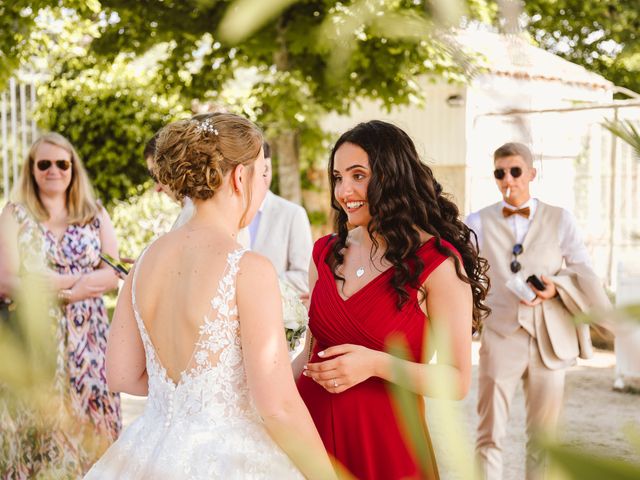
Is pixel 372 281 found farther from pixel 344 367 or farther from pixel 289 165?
pixel 289 165

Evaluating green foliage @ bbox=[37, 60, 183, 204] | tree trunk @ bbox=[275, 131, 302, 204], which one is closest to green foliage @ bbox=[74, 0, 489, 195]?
tree trunk @ bbox=[275, 131, 302, 204]

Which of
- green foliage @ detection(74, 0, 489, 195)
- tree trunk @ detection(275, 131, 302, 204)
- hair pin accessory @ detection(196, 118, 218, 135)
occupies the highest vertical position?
green foliage @ detection(74, 0, 489, 195)

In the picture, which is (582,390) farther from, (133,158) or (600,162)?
(133,158)

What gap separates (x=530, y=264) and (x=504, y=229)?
219 millimetres

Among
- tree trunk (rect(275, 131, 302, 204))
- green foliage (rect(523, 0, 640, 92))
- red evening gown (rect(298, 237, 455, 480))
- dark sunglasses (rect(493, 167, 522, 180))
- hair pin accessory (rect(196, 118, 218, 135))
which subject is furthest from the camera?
tree trunk (rect(275, 131, 302, 204))

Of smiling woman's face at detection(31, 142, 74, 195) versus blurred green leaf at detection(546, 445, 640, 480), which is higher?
smiling woman's face at detection(31, 142, 74, 195)

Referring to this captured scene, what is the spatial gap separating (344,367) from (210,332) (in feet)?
1.33

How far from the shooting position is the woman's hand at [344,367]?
211 cm

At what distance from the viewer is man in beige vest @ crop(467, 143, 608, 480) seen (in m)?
4.08

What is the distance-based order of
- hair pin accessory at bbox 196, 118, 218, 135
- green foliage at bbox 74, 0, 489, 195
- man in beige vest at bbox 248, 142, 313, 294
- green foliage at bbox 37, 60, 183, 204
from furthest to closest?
green foliage at bbox 37, 60, 183, 204 < man in beige vest at bbox 248, 142, 313, 294 < green foliage at bbox 74, 0, 489, 195 < hair pin accessory at bbox 196, 118, 218, 135

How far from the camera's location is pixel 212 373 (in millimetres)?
1945

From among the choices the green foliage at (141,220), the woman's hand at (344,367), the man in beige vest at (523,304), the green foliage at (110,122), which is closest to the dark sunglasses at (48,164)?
the man in beige vest at (523,304)

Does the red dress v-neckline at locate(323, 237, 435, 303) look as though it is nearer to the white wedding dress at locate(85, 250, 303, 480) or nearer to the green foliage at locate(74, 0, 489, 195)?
the white wedding dress at locate(85, 250, 303, 480)

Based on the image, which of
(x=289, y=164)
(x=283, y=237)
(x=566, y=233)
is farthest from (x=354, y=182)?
(x=289, y=164)
